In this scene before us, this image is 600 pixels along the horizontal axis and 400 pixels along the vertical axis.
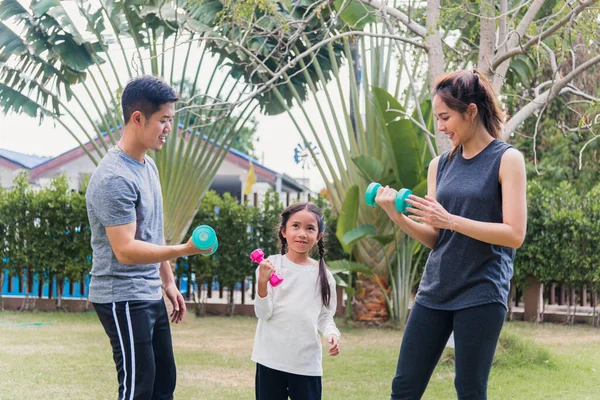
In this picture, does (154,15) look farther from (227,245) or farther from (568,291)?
(568,291)

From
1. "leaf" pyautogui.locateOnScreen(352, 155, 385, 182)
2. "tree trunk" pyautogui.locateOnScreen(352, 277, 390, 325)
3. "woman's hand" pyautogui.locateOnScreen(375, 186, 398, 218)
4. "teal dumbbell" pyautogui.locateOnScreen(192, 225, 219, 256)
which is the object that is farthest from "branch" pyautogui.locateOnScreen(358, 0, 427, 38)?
"tree trunk" pyautogui.locateOnScreen(352, 277, 390, 325)

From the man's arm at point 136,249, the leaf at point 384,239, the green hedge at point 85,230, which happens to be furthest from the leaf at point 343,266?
the man's arm at point 136,249

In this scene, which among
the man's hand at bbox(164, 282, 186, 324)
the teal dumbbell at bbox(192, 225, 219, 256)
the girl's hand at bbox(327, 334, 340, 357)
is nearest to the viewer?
the teal dumbbell at bbox(192, 225, 219, 256)

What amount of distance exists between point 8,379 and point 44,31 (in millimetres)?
5723

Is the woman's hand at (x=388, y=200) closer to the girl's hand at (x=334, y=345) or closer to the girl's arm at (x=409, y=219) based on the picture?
the girl's arm at (x=409, y=219)

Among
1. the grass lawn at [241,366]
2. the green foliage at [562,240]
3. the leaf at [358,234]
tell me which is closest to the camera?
the grass lawn at [241,366]

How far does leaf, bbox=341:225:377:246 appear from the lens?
941cm

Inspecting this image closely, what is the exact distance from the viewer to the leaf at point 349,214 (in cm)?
948

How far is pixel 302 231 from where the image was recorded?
3609 mm

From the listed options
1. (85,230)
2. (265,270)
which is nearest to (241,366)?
(265,270)

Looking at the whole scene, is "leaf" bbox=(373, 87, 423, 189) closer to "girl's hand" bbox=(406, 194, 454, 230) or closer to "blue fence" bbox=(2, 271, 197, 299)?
"blue fence" bbox=(2, 271, 197, 299)

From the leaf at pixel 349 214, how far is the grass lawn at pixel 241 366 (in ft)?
4.56

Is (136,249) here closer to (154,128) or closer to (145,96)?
(154,128)

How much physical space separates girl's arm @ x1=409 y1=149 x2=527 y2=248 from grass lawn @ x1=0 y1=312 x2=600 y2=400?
11.0 feet
